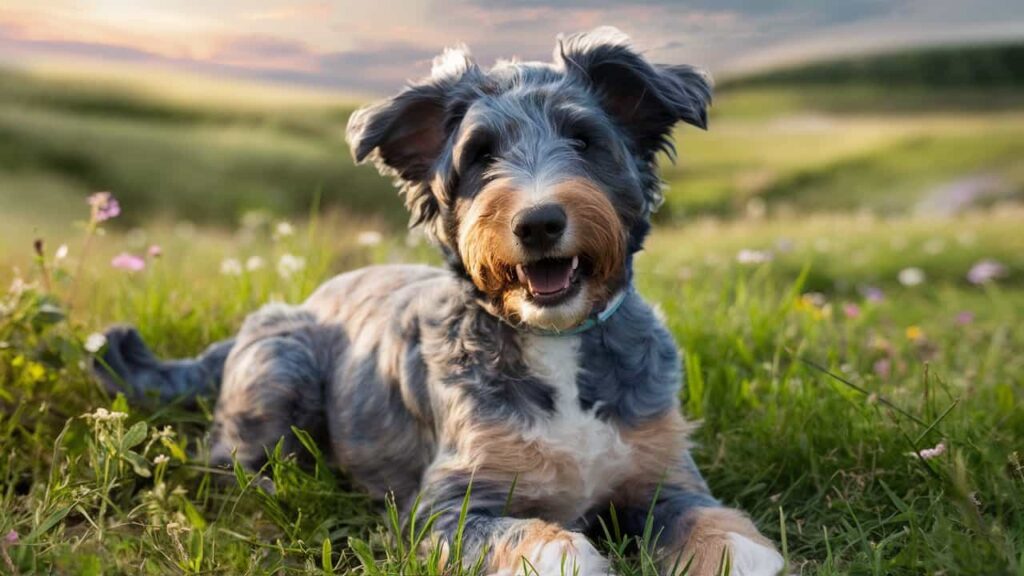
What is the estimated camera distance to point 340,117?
102ft

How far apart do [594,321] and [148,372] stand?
2.67m

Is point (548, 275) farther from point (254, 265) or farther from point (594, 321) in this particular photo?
point (254, 265)

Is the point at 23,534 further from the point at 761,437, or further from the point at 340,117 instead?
the point at 340,117

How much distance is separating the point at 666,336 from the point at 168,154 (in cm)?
2370

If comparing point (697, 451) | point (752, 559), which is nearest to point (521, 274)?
point (752, 559)

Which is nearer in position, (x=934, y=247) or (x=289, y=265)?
(x=289, y=265)

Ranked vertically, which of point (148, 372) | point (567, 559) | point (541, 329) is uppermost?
point (541, 329)

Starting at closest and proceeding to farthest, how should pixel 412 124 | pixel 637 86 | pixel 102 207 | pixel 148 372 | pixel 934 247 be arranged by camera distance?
pixel 637 86 → pixel 412 124 → pixel 148 372 → pixel 102 207 → pixel 934 247

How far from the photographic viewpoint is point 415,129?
464cm

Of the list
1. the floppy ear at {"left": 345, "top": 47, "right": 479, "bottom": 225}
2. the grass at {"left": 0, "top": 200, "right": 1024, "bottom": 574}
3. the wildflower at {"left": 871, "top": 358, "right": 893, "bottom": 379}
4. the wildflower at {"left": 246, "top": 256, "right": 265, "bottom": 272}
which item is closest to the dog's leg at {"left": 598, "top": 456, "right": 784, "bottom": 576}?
the grass at {"left": 0, "top": 200, "right": 1024, "bottom": 574}

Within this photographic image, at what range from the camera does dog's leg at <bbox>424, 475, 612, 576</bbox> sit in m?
3.67

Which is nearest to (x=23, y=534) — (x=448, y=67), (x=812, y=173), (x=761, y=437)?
(x=448, y=67)

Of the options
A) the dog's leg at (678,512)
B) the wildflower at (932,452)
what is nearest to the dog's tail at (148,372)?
the dog's leg at (678,512)

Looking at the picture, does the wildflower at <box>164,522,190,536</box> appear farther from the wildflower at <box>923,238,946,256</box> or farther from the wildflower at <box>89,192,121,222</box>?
the wildflower at <box>923,238,946,256</box>
